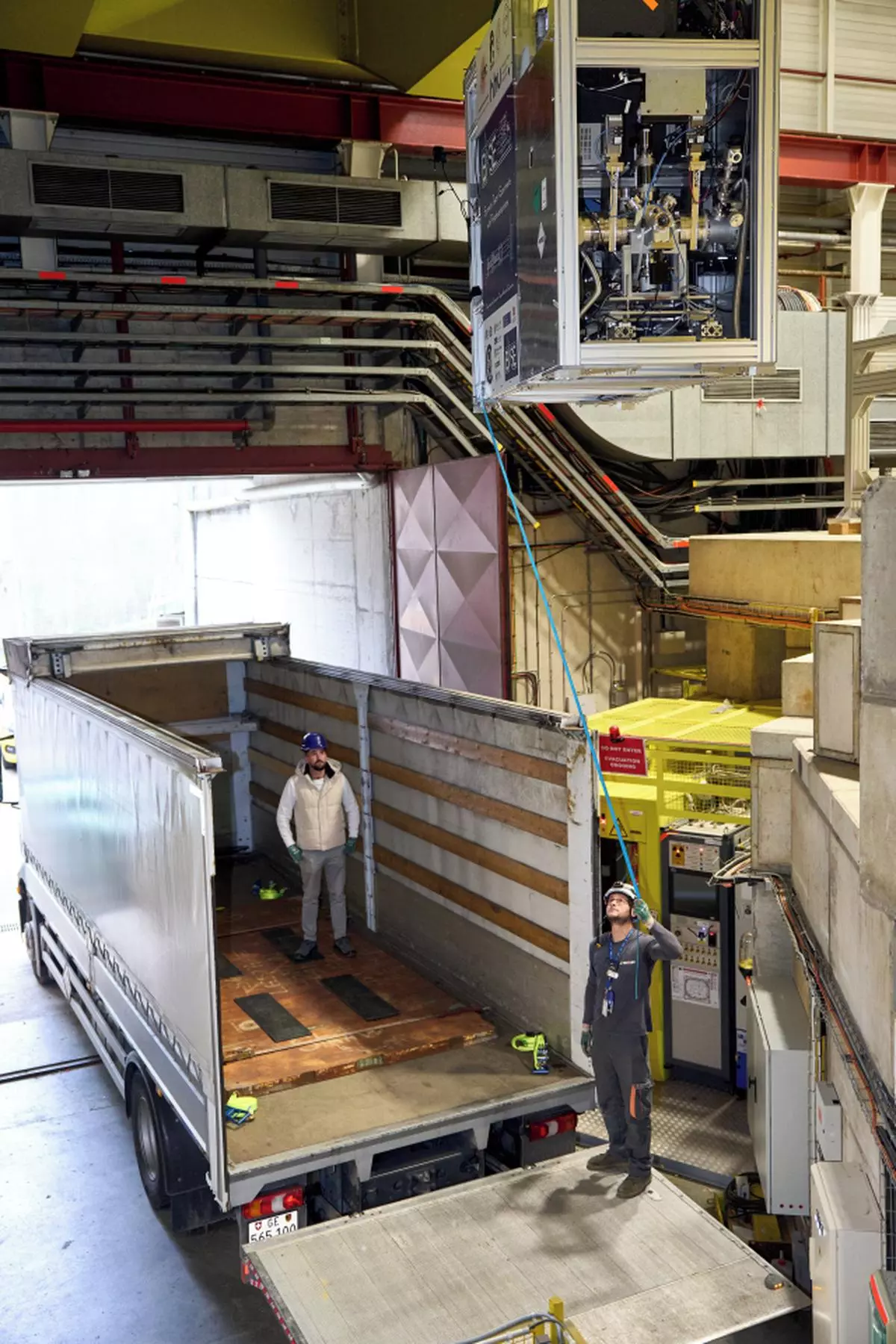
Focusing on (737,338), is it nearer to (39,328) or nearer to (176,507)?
(39,328)

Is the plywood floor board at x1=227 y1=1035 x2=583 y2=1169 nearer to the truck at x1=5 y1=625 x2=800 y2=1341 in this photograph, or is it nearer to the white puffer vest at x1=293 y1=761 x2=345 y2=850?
the truck at x1=5 y1=625 x2=800 y2=1341

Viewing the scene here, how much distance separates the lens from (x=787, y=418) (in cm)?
1288

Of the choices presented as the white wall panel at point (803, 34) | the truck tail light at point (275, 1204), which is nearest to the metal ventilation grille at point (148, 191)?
the white wall panel at point (803, 34)

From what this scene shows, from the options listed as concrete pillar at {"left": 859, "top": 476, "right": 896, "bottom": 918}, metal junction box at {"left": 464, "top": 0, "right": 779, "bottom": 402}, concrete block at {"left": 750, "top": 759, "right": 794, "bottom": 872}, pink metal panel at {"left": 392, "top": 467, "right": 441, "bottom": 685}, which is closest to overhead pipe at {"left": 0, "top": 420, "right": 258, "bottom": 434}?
pink metal panel at {"left": 392, "top": 467, "right": 441, "bottom": 685}

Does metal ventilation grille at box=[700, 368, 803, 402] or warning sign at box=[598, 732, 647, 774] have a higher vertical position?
metal ventilation grille at box=[700, 368, 803, 402]

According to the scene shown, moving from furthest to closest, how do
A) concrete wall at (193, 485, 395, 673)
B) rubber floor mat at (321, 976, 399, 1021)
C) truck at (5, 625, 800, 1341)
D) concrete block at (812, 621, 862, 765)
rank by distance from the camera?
concrete wall at (193, 485, 395, 673) → rubber floor mat at (321, 976, 399, 1021) → truck at (5, 625, 800, 1341) → concrete block at (812, 621, 862, 765)

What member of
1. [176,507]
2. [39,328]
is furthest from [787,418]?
[176,507]

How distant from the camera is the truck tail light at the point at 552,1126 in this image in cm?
644

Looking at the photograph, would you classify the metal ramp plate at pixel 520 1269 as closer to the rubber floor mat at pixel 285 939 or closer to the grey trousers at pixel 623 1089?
the grey trousers at pixel 623 1089

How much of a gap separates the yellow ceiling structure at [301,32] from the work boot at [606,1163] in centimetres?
873

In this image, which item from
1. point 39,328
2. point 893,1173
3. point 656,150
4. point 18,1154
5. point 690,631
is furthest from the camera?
point 690,631

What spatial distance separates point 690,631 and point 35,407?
748 centimetres

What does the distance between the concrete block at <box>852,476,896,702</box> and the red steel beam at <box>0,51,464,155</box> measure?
9.82 m

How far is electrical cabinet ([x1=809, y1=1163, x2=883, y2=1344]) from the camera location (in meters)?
4.38
